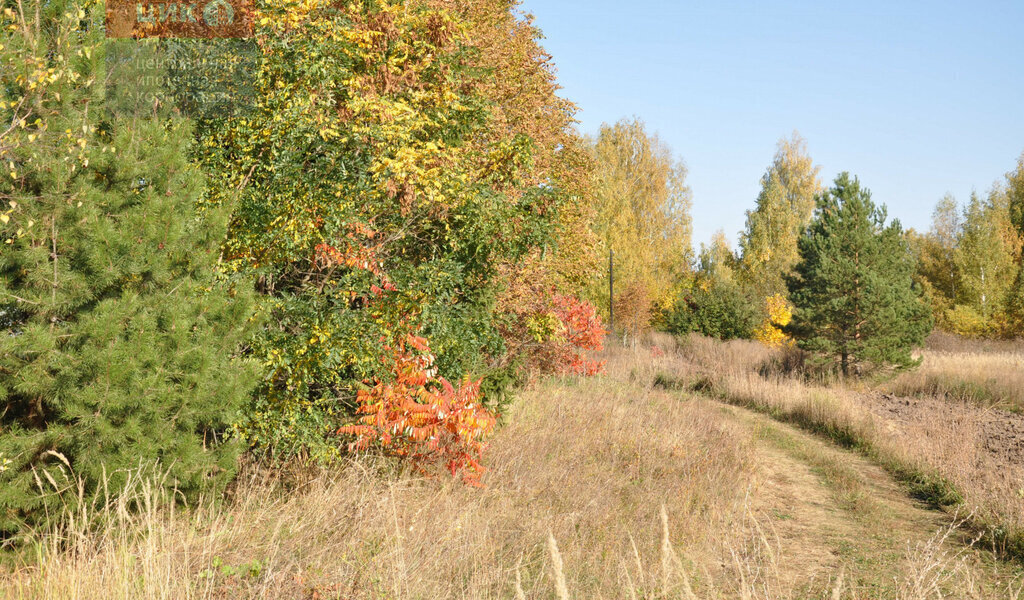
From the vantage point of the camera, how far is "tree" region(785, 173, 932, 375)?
16750mm

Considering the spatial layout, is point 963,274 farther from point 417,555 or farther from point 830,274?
point 417,555

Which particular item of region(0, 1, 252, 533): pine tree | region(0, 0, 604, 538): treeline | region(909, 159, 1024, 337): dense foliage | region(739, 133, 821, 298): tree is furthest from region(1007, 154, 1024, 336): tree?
region(0, 1, 252, 533): pine tree

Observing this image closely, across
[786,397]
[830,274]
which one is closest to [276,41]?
[786,397]

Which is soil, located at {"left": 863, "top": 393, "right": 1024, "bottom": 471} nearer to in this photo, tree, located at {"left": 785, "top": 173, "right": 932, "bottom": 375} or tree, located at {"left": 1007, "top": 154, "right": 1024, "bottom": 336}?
tree, located at {"left": 785, "top": 173, "right": 932, "bottom": 375}

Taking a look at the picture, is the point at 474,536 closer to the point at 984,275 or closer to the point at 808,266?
the point at 808,266

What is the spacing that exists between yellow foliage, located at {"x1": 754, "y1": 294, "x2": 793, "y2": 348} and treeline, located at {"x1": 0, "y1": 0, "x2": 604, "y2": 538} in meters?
21.4

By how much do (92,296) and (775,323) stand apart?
2635 cm

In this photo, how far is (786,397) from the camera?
14109 mm

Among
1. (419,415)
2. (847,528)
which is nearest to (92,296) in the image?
(419,415)

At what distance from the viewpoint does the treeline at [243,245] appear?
4.45 meters

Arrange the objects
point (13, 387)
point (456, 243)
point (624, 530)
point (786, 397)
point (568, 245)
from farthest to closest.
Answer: point (786, 397)
point (568, 245)
point (456, 243)
point (624, 530)
point (13, 387)

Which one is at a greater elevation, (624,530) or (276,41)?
(276,41)

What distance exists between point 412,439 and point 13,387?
3119mm

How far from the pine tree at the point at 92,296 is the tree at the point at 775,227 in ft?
98.4
